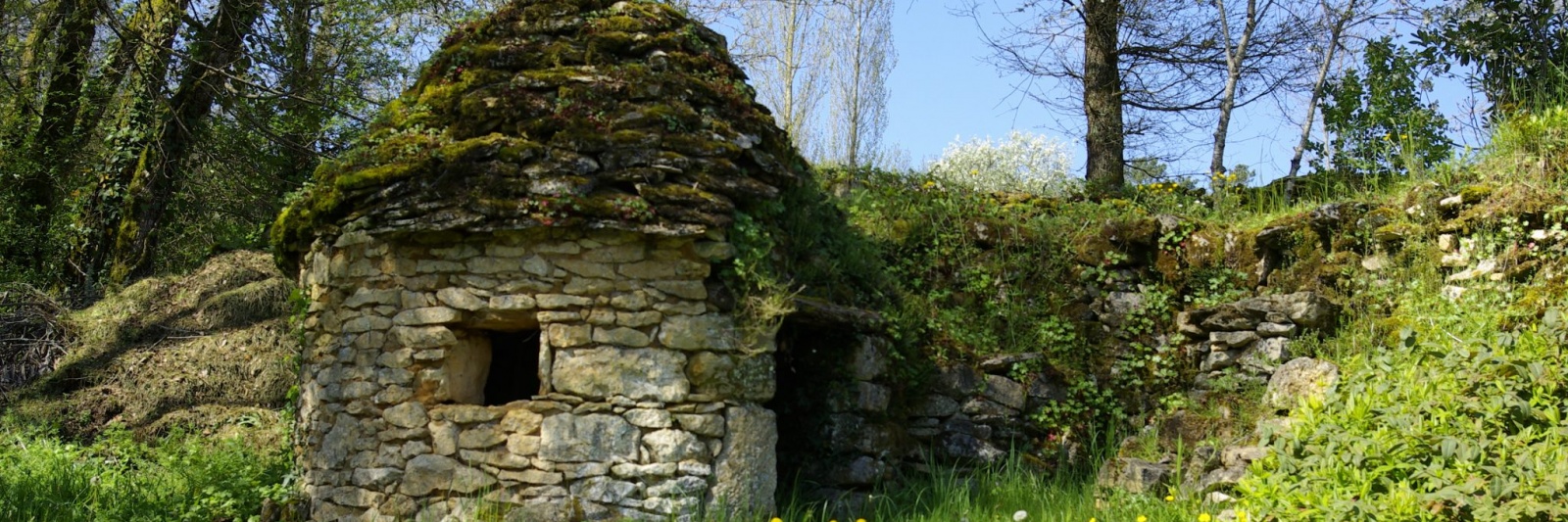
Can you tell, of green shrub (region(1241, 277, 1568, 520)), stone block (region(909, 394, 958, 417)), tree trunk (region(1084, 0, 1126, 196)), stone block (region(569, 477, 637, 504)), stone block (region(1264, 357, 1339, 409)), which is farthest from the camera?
tree trunk (region(1084, 0, 1126, 196))

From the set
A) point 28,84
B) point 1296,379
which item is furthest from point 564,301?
point 28,84

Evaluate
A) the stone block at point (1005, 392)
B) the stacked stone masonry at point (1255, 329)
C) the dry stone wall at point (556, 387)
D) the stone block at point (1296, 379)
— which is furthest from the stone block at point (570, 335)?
the stacked stone masonry at point (1255, 329)

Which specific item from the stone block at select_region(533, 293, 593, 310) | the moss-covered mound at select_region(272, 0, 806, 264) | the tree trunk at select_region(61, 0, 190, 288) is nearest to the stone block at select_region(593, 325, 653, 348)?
the stone block at select_region(533, 293, 593, 310)

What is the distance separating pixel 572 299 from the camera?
19.1 ft

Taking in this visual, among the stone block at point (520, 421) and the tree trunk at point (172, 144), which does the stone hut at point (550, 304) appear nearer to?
the stone block at point (520, 421)

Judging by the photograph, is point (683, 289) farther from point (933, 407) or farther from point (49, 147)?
point (49, 147)

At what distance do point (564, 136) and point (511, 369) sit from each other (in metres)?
2.00

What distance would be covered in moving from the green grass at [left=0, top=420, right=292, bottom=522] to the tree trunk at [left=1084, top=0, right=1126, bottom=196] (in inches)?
314

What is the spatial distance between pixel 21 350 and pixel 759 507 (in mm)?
7983

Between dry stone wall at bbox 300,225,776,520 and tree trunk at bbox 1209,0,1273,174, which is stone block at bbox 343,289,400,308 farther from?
tree trunk at bbox 1209,0,1273,174

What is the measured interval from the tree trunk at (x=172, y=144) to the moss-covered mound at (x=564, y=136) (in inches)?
184

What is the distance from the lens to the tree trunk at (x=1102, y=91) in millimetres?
11680

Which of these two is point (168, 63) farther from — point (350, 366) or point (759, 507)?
point (759, 507)

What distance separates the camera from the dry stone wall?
225 inches
